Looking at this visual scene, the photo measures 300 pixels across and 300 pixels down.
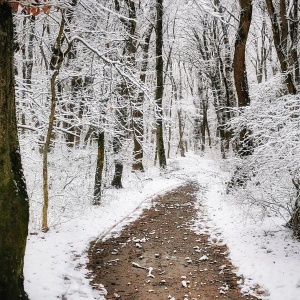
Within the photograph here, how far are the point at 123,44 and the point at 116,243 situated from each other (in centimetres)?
712

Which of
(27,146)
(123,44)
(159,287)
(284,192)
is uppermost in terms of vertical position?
(123,44)

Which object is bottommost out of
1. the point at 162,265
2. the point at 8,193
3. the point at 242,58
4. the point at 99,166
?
the point at 162,265

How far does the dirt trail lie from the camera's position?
201 inches

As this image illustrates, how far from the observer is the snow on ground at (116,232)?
15.9ft

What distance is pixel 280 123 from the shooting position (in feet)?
17.4

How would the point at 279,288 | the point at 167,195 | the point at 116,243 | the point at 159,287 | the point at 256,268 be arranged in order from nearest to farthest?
the point at 279,288, the point at 159,287, the point at 256,268, the point at 116,243, the point at 167,195

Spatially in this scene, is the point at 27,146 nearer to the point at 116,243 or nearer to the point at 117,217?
the point at 117,217

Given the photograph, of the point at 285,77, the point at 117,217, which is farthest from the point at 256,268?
the point at 117,217

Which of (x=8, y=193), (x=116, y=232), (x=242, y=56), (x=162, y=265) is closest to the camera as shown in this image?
(x=8, y=193)

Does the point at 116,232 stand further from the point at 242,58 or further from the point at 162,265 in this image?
the point at 242,58

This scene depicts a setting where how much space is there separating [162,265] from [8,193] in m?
3.61

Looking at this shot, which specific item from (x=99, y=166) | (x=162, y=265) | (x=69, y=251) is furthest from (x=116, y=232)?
(x=99, y=166)

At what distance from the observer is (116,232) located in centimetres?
812

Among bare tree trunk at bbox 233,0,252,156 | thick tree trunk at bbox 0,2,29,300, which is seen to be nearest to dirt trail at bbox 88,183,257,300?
thick tree trunk at bbox 0,2,29,300
